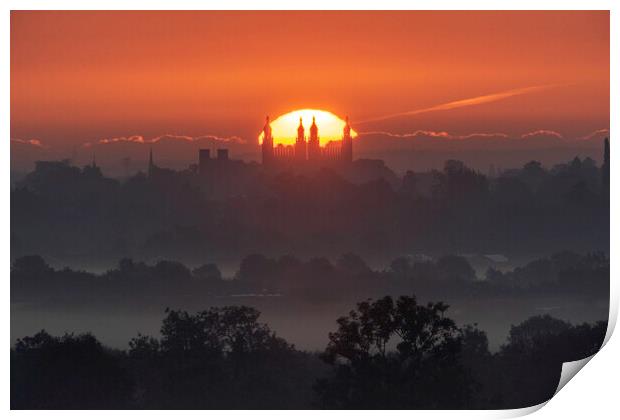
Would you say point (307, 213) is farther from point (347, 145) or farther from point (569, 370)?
point (569, 370)

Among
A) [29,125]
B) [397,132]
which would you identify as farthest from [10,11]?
[397,132]

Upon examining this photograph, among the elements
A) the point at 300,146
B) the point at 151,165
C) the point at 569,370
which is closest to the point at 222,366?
the point at 151,165

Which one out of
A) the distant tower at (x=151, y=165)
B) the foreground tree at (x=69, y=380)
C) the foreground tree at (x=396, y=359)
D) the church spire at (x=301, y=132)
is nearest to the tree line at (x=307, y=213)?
the distant tower at (x=151, y=165)

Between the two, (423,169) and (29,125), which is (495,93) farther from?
(29,125)

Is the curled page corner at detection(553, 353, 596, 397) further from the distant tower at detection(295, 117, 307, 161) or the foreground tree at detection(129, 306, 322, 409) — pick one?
the distant tower at detection(295, 117, 307, 161)
